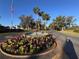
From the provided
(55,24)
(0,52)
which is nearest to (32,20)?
(55,24)

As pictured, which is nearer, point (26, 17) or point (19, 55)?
point (19, 55)

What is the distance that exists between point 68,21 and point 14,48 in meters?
131

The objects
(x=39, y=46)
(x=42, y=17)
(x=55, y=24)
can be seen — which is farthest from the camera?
(x=55, y=24)

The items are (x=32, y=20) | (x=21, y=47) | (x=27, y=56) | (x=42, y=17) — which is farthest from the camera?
(x=32, y=20)

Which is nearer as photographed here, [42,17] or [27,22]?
[42,17]

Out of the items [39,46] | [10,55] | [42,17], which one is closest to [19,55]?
[10,55]

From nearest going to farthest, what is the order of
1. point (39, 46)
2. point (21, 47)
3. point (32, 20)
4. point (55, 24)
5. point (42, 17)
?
point (21, 47) < point (39, 46) < point (42, 17) < point (32, 20) < point (55, 24)

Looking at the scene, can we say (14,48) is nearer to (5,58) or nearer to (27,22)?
(5,58)

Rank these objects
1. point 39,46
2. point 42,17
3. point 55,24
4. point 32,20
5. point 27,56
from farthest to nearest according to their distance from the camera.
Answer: point 55,24, point 32,20, point 42,17, point 39,46, point 27,56

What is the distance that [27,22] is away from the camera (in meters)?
139

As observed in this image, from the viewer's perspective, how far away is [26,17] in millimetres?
138000

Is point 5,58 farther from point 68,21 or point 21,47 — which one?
point 68,21

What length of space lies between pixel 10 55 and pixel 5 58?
535 millimetres

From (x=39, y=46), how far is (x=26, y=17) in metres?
125
